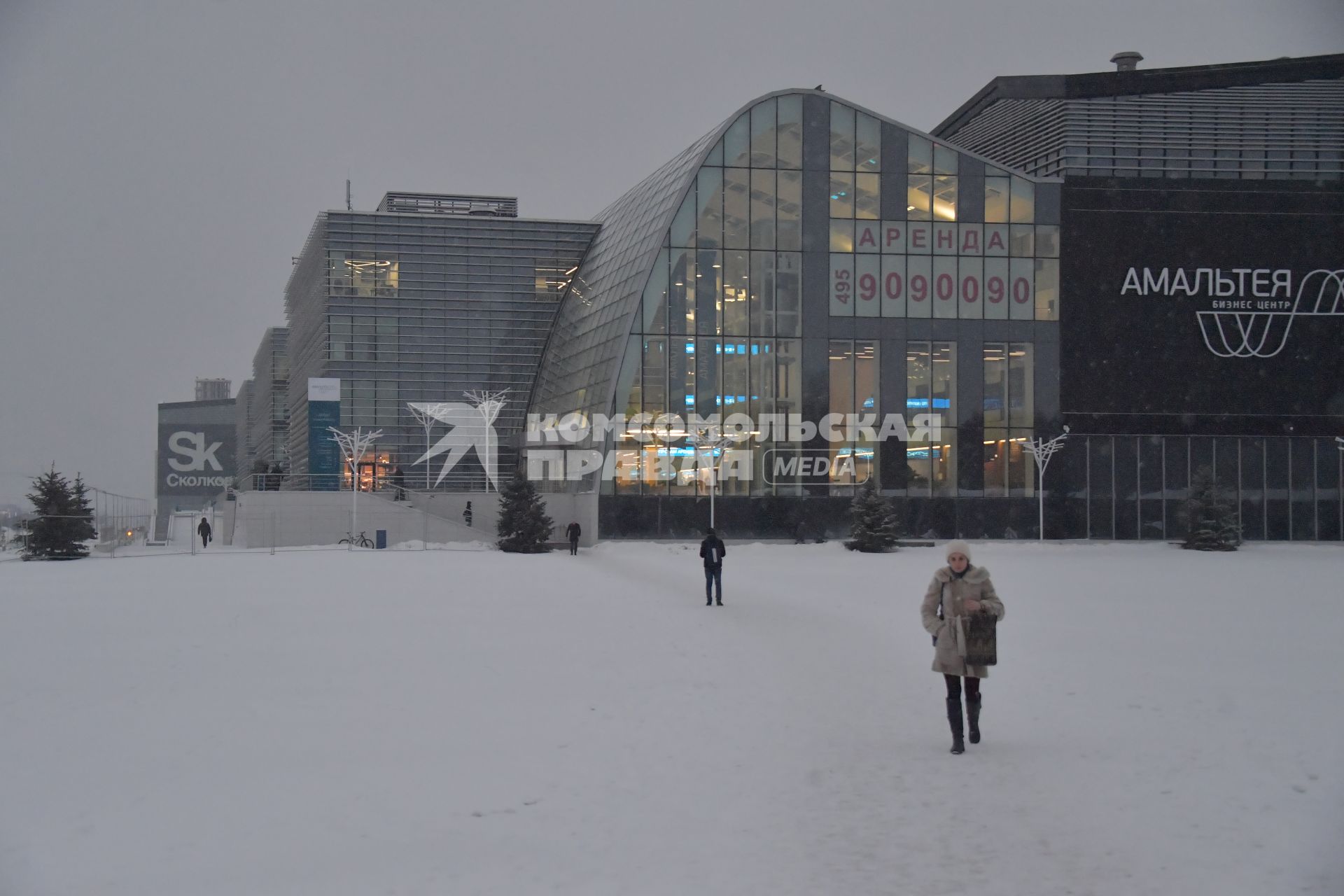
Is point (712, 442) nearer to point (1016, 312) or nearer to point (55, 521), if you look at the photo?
point (1016, 312)

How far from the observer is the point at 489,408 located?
6103cm

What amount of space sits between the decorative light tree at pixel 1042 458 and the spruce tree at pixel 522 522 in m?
19.9

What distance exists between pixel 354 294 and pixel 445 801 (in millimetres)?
57169

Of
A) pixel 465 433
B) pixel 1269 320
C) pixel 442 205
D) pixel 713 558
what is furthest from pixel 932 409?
pixel 442 205

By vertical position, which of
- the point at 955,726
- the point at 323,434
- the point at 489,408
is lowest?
the point at 955,726

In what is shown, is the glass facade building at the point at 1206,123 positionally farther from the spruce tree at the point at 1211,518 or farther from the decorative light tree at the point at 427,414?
the decorative light tree at the point at 427,414

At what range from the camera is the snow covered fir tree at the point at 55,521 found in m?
36.7

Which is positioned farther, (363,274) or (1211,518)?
(363,274)

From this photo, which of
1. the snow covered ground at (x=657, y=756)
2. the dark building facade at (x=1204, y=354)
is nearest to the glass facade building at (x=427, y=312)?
the dark building facade at (x=1204, y=354)

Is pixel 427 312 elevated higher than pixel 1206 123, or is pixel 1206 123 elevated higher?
pixel 1206 123

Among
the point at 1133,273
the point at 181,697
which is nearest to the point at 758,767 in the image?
the point at 181,697

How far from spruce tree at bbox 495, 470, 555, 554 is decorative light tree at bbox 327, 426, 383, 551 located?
6860 millimetres

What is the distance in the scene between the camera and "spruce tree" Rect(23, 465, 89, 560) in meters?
36.7

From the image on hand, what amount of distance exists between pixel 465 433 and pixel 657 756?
55271 mm
